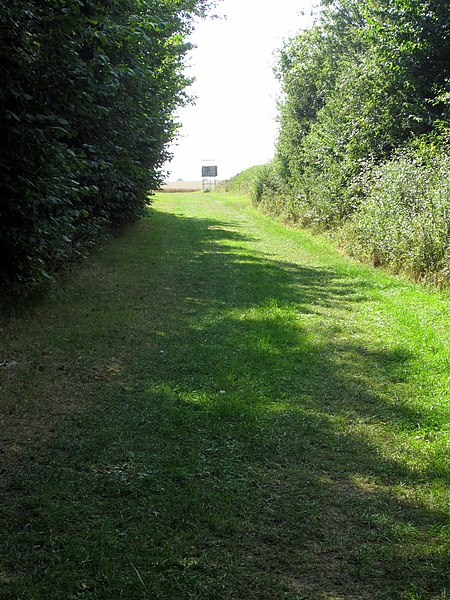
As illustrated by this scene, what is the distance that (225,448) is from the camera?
424 centimetres

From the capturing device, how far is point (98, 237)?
494 inches

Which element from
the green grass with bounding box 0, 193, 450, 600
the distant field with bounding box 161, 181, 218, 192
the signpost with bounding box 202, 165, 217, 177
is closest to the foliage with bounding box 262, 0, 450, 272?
the green grass with bounding box 0, 193, 450, 600

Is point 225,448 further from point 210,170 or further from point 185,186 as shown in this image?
point 185,186

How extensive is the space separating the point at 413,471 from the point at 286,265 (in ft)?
29.6

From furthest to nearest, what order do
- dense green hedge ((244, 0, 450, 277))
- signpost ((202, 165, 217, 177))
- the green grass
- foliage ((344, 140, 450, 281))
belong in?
1. signpost ((202, 165, 217, 177))
2. dense green hedge ((244, 0, 450, 277))
3. foliage ((344, 140, 450, 281))
4. the green grass

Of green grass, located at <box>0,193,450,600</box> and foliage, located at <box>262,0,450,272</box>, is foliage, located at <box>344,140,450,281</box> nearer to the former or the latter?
foliage, located at <box>262,0,450,272</box>

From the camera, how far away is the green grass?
9.57 ft

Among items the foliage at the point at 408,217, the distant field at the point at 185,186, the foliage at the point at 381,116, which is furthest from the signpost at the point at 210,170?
the foliage at the point at 408,217

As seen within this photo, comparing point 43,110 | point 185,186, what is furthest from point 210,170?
point 43,110

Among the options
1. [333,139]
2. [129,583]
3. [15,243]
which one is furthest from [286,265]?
[129,583]

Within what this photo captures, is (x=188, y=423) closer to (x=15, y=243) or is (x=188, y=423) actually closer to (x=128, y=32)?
(x=15, y=243)

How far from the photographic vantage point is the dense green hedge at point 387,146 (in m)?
10.5

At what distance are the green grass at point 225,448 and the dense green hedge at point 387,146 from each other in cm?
231

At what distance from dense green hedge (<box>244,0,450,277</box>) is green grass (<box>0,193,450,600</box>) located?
2.31 metres
